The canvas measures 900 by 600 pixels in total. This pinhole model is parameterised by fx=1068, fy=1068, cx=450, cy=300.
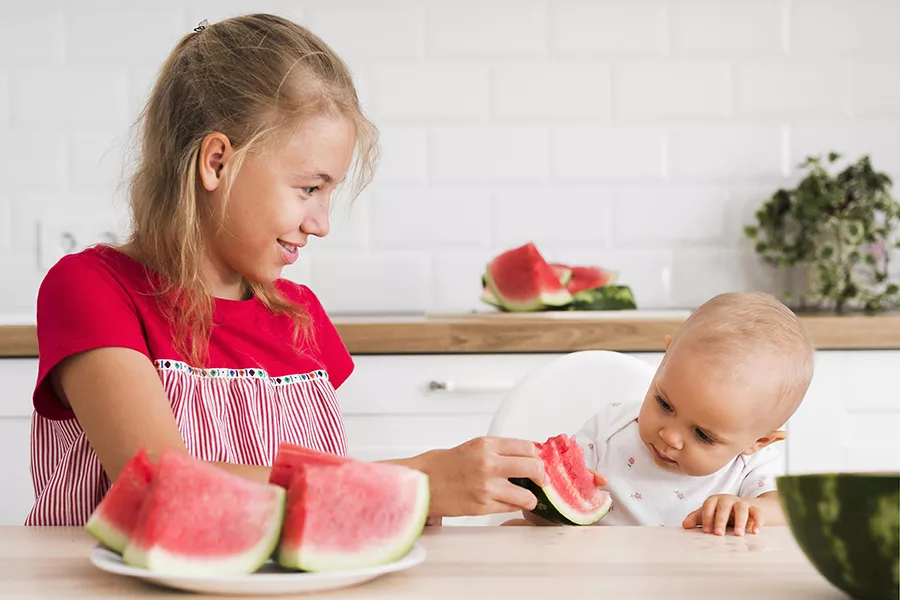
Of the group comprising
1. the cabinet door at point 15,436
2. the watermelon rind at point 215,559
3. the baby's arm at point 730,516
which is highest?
the watermelon rind at point 215,559

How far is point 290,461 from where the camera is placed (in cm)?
82

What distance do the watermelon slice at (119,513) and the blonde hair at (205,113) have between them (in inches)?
25.3

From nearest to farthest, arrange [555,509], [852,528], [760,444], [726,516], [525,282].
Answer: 1. [852,528]
2. [726,516]
3. [555,509]
4. [760,444]
5. [525,282]

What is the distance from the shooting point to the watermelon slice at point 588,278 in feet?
8.04

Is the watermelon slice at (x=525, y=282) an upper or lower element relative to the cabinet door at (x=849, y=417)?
upper

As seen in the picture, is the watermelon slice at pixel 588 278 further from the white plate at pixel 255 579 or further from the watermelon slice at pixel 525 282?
the white plate at pixel 255 579

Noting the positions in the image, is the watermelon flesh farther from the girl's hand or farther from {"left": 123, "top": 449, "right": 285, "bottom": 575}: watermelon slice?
{"left": 123, "top": 449, "right": 285, "bottom": 575}: watermelon slice

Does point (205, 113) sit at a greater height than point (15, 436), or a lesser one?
greater

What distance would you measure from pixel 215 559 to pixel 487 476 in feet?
1.21

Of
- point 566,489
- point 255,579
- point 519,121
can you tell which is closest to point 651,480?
point 566,489

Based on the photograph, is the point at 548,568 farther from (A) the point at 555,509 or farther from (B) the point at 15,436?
(B) the point at 15,436

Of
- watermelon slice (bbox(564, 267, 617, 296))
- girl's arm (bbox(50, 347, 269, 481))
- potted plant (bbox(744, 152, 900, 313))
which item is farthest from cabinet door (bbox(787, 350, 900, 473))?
girl's arm (bbox(50, 347, 269, 481))

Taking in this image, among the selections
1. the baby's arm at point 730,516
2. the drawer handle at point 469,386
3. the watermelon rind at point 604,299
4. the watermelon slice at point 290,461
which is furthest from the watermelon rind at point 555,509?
the watermelon rind at point 604,299

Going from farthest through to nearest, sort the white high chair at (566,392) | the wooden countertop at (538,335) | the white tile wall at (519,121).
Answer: the white tile wall at (519,121) < the wooden countertop at (538,335) < the white high chair at (566,392)
